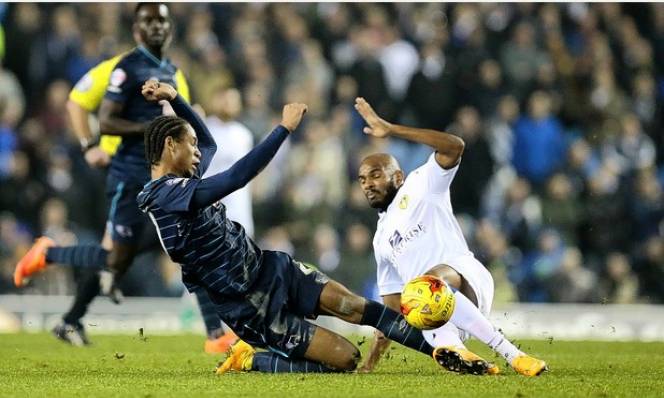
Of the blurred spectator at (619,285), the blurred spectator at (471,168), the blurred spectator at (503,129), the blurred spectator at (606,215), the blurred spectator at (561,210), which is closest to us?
the blurred spectator at (619,285)

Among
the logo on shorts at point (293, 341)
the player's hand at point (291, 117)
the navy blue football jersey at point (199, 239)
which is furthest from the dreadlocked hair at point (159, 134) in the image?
the logo on shorts at point (293, 341)

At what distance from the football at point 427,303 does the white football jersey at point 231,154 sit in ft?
16.4

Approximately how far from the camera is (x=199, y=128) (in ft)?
27.1

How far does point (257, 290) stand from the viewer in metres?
7.62

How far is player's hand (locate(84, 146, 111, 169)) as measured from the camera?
33.2 ft

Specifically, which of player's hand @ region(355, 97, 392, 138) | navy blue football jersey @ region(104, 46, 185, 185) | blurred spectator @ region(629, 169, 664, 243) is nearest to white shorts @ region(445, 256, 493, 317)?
player's hand @ region(355, 97, 392, 138)

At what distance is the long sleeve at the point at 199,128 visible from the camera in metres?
8.12

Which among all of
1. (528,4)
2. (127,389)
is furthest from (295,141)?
(127,389)

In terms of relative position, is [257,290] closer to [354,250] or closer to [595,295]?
[354,250]

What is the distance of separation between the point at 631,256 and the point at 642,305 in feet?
3.05

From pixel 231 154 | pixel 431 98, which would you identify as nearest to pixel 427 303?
pixel 231 154

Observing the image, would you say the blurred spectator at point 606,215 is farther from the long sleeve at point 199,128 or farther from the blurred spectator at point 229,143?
the long sleeve at point 199,128

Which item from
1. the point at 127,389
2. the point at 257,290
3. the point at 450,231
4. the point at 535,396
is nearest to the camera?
the point at 535,396

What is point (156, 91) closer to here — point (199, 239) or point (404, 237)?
point (199, 239)
